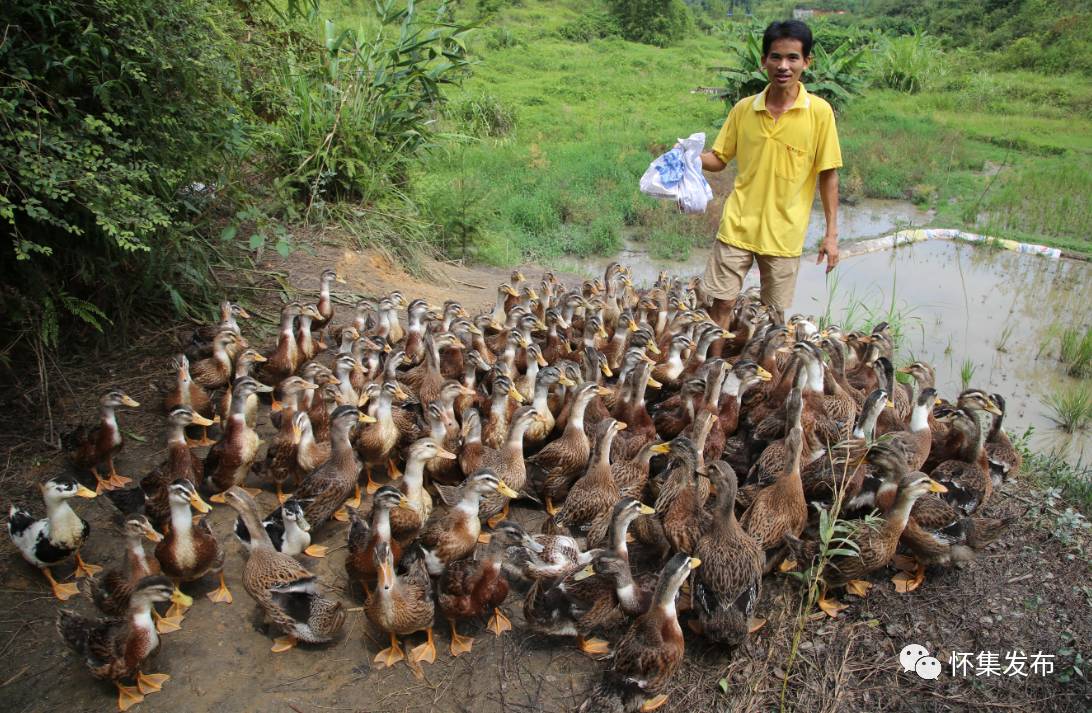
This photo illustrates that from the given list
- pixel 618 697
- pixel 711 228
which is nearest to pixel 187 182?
pixel 618 697

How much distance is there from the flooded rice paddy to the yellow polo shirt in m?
1.41

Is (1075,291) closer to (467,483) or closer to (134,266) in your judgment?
(467,483)

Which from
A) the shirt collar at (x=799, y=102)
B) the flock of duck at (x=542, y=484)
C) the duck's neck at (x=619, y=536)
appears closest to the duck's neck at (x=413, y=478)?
the flock of duck at (x=542, y=484)

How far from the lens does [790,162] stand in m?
5.60

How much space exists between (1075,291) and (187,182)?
11091mm

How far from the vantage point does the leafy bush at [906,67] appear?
2331 centimetres

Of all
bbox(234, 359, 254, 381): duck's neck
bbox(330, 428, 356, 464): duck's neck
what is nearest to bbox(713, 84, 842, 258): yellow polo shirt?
bbox(330, 428, 356, 464): duck's neck

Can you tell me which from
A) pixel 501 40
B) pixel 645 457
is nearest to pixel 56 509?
pixel 645 457

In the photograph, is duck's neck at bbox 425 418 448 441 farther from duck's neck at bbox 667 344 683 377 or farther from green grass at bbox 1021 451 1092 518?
green grass at bbox 1021 451 1092 518

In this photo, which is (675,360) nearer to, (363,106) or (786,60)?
(786,60)

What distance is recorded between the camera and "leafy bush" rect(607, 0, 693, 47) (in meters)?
30.0

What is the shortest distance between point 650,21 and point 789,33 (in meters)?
27.6

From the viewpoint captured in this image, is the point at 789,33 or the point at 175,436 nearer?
the point at 175,436

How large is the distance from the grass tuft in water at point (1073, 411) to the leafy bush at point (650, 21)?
26518 millimetres
